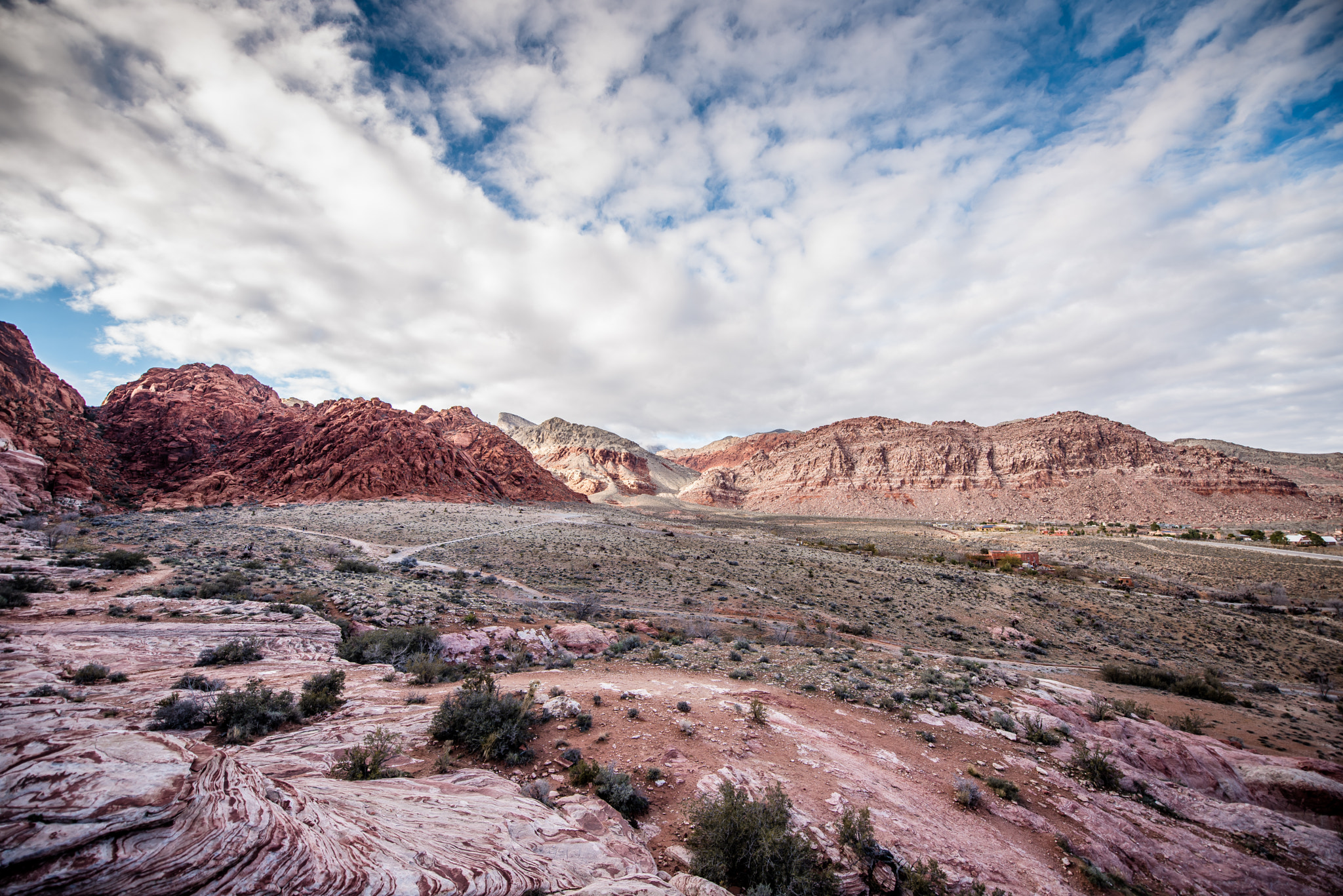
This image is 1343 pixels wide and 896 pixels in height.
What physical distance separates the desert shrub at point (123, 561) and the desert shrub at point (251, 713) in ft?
35.7

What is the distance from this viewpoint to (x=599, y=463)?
110 m

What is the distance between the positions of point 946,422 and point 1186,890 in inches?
3510

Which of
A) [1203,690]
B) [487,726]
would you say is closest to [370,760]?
[487,726]

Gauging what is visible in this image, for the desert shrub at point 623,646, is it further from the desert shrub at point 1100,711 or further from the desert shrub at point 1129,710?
the desert shrub at point 1129,710

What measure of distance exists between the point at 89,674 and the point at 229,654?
5.55ft

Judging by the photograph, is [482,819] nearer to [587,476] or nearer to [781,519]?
[781,519]

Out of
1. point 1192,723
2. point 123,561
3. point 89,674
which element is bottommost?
point 1192,723

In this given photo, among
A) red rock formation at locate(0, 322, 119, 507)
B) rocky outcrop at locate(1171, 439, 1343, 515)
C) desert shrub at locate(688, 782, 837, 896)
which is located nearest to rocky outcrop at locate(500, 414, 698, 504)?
red rock formation at locate(0, 322, 119, 507)

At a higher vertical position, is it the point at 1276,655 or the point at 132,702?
the point at 132,702

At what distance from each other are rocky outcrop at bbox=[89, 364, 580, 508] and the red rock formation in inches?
125

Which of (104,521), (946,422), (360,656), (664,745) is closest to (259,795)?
(664,745)

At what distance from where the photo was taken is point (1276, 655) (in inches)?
577

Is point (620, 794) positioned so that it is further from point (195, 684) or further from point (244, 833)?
point (195, 684)

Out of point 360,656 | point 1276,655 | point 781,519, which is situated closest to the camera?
point 360,656
